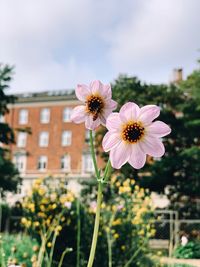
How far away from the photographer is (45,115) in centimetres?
4412

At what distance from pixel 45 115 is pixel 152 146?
1710 inches

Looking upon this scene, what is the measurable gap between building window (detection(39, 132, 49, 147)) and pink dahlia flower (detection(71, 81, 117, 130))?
4260cm

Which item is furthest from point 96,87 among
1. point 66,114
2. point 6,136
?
point 66,114

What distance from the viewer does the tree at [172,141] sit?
2439 cm

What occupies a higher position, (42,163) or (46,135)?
(46,135)

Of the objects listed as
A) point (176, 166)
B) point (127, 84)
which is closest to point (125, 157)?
point (176, 166)

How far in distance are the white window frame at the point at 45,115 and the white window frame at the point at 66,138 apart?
218 centimetres

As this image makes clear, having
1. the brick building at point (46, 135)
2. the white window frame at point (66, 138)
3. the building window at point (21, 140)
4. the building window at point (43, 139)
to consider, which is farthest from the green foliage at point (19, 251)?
the building window at point (21, 140)

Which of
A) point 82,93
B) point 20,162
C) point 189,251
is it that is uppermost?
point 20,162

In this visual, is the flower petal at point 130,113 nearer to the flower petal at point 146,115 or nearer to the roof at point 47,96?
the flower petal at point 146,115

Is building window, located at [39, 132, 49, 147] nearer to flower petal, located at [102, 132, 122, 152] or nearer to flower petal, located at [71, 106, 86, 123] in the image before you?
flower petal, located at [71, 106, 86, 123]

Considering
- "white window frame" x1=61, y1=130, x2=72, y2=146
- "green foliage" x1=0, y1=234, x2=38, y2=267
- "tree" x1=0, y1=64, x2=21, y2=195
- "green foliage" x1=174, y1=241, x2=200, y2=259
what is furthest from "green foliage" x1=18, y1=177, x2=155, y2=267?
"white window frame" x1=61, y1=130, x2=72, y2=146

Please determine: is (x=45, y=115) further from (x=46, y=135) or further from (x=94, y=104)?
(x=94, y=104)

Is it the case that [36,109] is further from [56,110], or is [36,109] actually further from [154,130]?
[154,130]
